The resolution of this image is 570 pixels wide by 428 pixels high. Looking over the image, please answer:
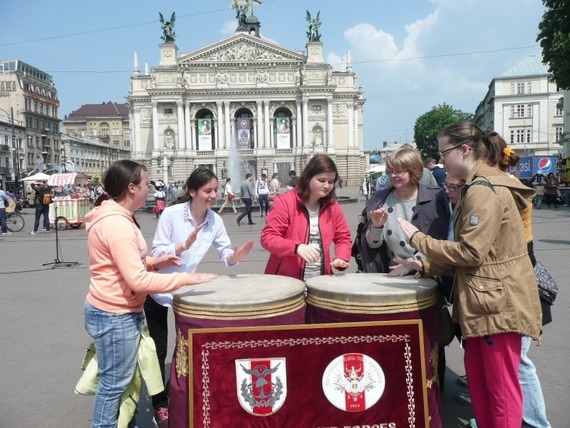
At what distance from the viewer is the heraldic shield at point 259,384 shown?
8.67 feet

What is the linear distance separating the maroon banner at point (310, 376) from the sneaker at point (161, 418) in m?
1.22

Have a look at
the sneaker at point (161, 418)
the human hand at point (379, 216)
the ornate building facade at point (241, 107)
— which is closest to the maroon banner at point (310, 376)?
the human hand at point (379, 216)

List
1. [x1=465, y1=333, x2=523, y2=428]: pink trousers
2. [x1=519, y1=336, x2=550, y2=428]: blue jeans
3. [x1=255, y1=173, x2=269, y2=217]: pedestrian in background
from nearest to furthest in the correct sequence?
[x1=465, y1=333, x2=523, y2=428]: pink trousers, [x1=519, y1=336, x2=550, y2=428]: blue jeans, [x1=255, y1=173, x2=269, y2=217]: pedestrian in background

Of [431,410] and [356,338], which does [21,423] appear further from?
[431,410]

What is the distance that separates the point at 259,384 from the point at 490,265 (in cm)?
142

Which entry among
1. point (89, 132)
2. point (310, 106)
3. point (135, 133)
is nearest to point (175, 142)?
point (135, 133)

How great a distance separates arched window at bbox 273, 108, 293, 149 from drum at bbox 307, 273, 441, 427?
221ft

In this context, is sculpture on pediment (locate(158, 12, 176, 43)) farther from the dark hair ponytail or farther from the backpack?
the dark hair ponytail

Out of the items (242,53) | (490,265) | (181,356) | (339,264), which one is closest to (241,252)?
(339,264)

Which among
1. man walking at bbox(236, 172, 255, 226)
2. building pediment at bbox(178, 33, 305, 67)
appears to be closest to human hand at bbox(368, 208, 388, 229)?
man walking at bbox(236, 172, 255, 226)

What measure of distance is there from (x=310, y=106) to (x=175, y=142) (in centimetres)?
1970

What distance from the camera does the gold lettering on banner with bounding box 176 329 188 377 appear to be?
2.80 metres

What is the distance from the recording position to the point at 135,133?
238 ft

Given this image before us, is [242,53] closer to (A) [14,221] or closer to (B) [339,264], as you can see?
→ (A) [14,221]
